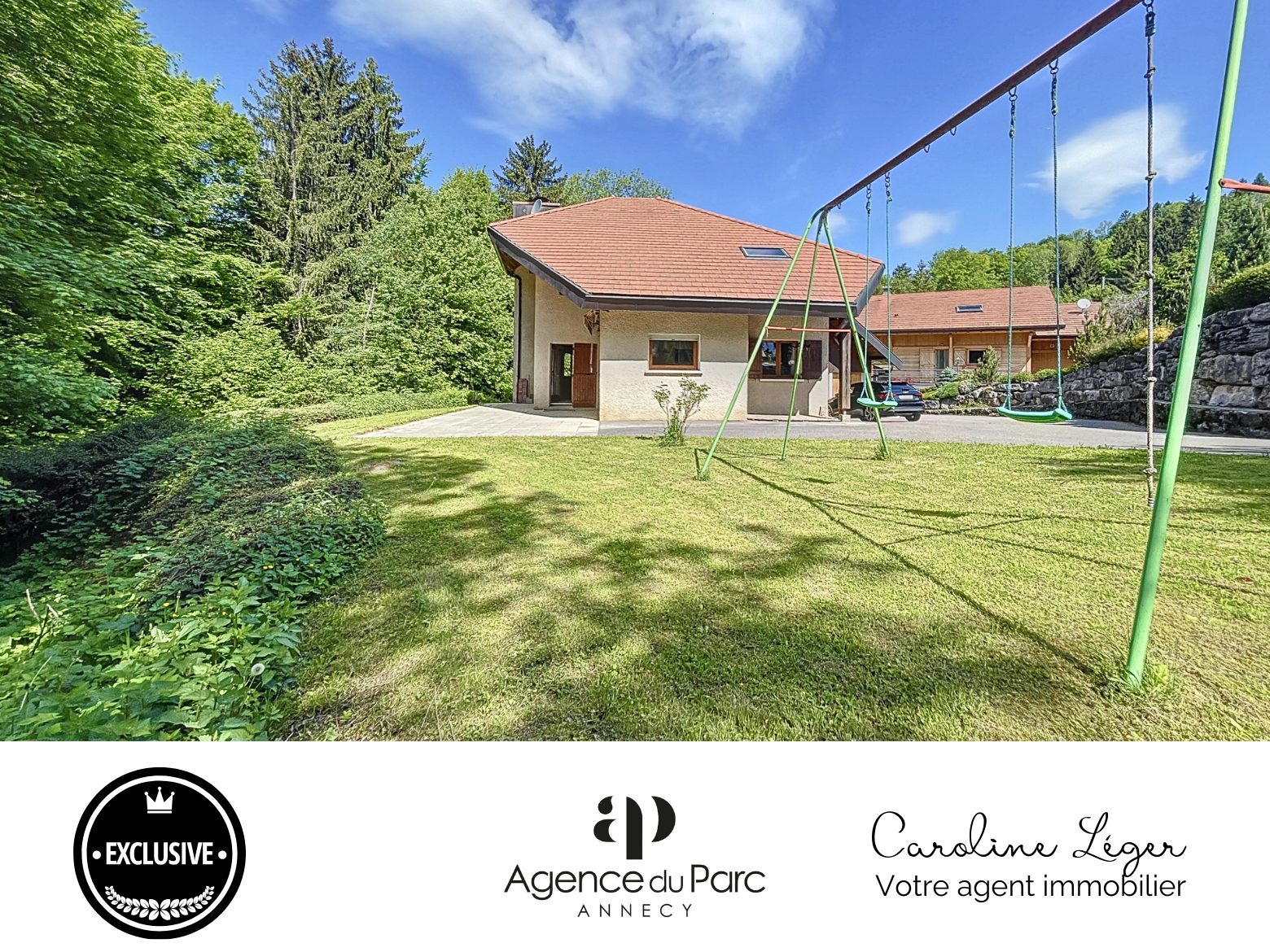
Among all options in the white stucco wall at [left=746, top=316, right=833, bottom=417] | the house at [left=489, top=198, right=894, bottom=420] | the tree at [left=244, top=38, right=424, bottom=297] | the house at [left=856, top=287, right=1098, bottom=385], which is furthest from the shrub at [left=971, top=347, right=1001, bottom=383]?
the tree at [left=244, top=38, right=424, bottom=297]

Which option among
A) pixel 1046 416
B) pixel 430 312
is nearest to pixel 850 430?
pixel 1046 416

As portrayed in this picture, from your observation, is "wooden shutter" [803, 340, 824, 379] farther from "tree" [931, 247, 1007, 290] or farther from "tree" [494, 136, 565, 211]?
"tree" [931, 247, 1007, 290]

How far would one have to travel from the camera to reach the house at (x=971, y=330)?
2642cm

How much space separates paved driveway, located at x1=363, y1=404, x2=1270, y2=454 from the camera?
8.90 m

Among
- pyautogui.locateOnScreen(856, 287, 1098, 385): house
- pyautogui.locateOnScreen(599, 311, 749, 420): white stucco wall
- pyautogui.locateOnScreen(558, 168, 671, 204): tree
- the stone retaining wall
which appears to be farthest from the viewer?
pyautogui.locateOnScreen(558, 168, 671, 204): tree

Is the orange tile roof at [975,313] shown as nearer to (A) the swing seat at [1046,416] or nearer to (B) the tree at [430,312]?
(B) the tree at [430,312]

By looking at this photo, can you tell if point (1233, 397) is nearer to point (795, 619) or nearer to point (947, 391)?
point (947, 391)

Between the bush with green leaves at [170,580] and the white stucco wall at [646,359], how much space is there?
7688 mm

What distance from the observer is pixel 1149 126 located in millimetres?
2408

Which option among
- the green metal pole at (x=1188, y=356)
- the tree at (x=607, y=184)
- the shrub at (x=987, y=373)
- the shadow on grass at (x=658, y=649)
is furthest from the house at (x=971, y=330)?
the green metal pole at (x=1188, y=356)
